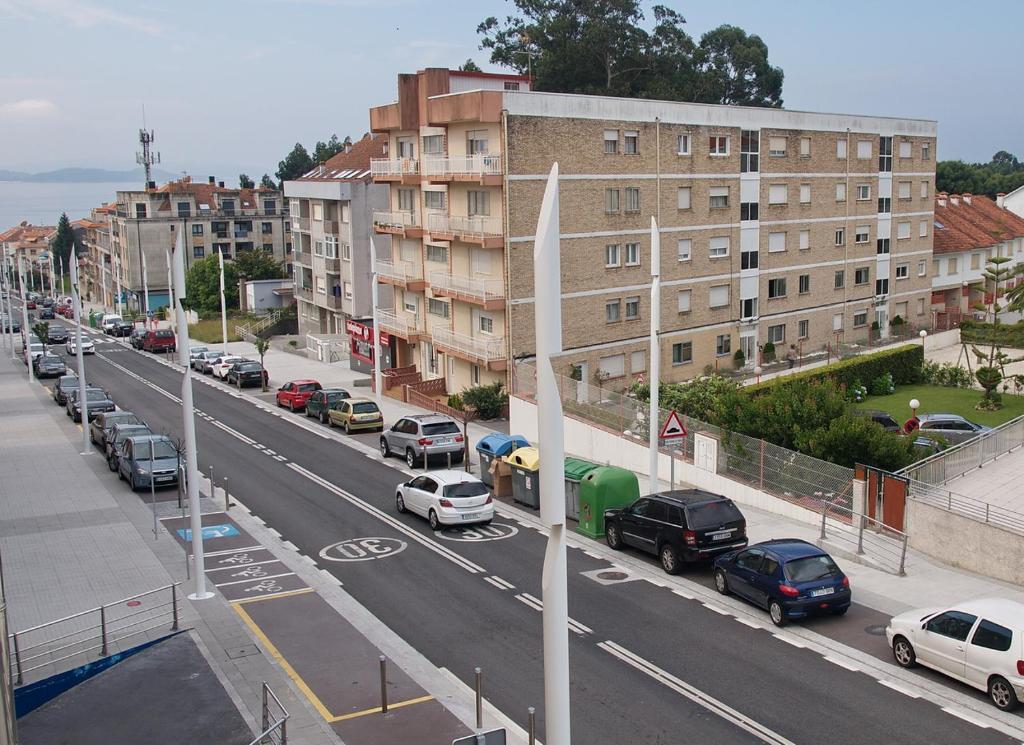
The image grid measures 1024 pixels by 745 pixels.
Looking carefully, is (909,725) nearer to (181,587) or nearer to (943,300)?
(181,587)

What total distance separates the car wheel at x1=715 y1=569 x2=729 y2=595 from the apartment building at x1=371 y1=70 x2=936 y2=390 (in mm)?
21057

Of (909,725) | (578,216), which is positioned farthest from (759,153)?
(909,725)

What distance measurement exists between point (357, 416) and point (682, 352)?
52.3 ft

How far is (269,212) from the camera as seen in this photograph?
107750 mm

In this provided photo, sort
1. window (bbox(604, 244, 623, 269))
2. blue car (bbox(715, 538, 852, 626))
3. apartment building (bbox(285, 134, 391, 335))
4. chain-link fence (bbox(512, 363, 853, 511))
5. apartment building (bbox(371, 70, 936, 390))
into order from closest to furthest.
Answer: blue car (bbox(715, 538, 852, 626)), chain-link fence (bbox(512, 363, 853, 511)), apartment building (bbox(371, 70, 936, 390)), window (bbox(604, 244, 623, 269)), apartment building (bbox(285, 134, 391, 335))

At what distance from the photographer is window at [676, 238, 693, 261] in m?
45.0

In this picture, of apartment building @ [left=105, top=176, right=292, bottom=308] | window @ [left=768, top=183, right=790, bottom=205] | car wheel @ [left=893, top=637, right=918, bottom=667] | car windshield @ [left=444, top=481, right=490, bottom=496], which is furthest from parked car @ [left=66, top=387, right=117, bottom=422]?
apartment building @ [left=105, top=176, right=292, bottom=308]

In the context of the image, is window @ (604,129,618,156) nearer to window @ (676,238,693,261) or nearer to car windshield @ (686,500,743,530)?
window @ (676,238,693,261)

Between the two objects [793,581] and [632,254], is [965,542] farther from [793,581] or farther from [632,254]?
[632,254]

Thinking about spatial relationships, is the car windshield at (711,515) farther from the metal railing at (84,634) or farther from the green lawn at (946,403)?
the green lawn at (946,403)

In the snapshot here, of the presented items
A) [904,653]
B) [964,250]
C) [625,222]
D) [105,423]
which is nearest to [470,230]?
[625,222]

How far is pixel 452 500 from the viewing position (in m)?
24.2

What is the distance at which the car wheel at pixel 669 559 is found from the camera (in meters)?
20.5

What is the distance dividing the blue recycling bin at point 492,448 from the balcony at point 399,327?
713 inches
